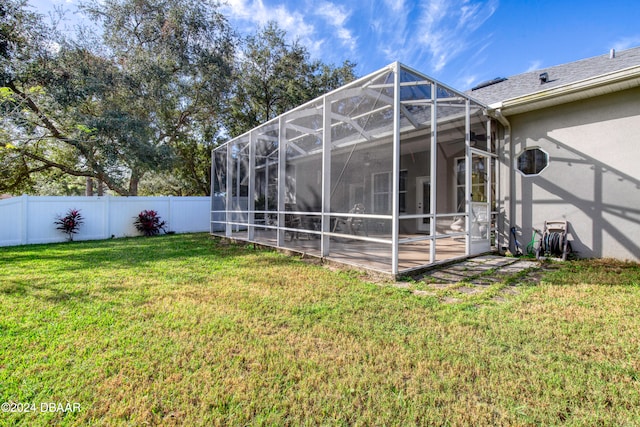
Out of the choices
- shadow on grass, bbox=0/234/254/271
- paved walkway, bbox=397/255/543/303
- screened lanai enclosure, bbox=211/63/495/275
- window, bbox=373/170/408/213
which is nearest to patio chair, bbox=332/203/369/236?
screened lanai enclosure, bbox=211/63/495/275

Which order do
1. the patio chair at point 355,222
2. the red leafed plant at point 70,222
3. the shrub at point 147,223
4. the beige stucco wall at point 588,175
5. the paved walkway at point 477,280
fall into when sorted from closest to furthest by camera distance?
the paved walkway at point 477,280, the beige stucco wall at point 588,175, the patio chair at point 355,222, the red leafed plant at point 70,222, the shrub at point 147,223

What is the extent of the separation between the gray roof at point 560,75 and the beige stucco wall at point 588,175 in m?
0.86

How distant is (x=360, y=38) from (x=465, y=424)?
15005 mm

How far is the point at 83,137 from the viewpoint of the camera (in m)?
9.28

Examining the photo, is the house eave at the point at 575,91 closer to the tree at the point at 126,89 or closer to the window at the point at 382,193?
the window at the point at 382,193

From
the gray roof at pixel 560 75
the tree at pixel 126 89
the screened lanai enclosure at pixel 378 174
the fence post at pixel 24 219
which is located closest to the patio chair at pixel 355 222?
the screened lanai enclosure at pixel 378 174

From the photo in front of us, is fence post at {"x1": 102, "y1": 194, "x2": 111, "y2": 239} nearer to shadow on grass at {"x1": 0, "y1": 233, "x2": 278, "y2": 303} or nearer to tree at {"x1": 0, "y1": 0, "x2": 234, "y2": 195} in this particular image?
tree at {"x1": 0, "y1": 0, "x2": 234, "y2": 195}

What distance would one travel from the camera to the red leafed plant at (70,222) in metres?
8.62

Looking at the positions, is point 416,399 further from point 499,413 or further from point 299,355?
point 299,355

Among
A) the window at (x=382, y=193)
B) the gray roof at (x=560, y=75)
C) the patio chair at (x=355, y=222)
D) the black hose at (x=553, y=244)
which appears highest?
the gray roof at (x=560, y=75)

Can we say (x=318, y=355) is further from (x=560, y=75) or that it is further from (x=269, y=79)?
(x=269, y=79)

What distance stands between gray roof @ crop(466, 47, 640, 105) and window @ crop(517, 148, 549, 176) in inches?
50.3

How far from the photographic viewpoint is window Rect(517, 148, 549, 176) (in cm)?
552

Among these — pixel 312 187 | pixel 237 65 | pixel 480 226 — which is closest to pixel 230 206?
pixel 312 187
